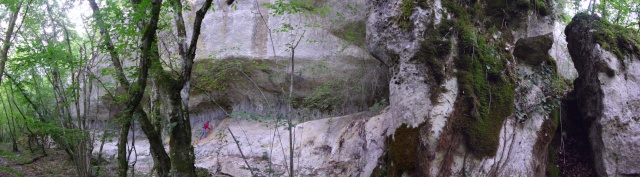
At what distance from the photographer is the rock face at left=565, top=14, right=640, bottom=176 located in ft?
24.8

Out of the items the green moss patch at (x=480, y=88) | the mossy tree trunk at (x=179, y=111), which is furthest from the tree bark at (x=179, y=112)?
the green moss patch at (x=480, y=88)

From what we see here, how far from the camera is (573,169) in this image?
8359 mm

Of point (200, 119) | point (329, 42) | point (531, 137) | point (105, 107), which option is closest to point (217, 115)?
point (200, 119)

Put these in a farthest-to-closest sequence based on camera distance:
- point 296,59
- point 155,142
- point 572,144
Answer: point 296,59 < point 572,144 < point 155,142

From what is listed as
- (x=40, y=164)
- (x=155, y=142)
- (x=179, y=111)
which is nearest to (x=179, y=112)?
(x=179, y=111)

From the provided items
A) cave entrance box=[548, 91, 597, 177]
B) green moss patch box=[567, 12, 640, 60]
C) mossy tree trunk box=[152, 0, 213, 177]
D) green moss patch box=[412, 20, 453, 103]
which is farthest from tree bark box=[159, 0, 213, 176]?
green moss patch box=[567, 12, 640, 60]

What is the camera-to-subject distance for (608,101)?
7.93 m

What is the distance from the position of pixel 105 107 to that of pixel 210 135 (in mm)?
6110

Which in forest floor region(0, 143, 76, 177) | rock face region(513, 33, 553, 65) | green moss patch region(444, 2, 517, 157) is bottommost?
forest floor region(0, 143, 76, 177)

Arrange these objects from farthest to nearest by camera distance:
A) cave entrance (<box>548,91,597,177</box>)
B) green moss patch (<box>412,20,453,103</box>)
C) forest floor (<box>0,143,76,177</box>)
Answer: forest floor (<box>0,143,76,177</box>) → cave entrance (<box>548,91,597,177</box>) → green moss patch (<box>412,20,453,103</box>)

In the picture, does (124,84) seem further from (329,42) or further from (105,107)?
(105,107)

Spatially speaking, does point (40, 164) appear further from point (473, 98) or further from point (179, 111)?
point (473, 98)

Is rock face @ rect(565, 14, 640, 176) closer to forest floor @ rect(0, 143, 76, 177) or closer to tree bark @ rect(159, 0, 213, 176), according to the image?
tree bark @ rect(159, 0, 213, 176)

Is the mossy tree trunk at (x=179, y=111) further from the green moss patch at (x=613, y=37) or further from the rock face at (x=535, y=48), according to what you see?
the green moss patch at (x=613, y=37)
